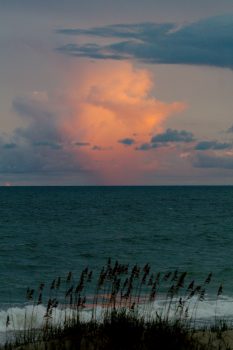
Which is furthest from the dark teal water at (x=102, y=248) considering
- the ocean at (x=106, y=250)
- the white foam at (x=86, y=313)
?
the white foam at (x=86, y=313)

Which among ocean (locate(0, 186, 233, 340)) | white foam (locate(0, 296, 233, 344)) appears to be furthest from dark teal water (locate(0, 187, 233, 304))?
white foam (locate(0, 296, 233, 344))

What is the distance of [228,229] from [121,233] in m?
15.1

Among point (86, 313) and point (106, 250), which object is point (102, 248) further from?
point (86, 313)

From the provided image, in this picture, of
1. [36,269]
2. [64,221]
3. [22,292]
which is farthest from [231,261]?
[64,221]

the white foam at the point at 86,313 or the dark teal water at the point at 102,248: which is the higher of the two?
the white foam at the point at 86,313

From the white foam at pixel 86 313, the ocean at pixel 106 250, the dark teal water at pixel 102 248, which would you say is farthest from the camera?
the dark teal water at pixel 102 248

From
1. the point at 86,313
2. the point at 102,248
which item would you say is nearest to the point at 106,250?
the point at 102,248

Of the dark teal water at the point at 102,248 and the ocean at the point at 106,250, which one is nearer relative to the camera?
the ocean at the point at 106,250

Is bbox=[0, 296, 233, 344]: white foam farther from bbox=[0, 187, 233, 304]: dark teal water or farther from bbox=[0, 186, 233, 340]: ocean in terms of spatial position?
bbox=[0, 187, 233, 304]: dark teal water

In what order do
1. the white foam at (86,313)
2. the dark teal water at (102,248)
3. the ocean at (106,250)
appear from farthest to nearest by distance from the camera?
1. the dark teal water at (102,248)
2. the ocean at (106,250)
3. the white foam at (86,313)

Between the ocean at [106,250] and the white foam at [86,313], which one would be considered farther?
the ocean at [106,250]

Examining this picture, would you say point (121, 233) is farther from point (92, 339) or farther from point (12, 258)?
point (92, 339)

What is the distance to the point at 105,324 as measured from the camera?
34.4 feet

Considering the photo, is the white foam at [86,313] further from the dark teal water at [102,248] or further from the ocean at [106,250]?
the dark teal water at [102,248]
